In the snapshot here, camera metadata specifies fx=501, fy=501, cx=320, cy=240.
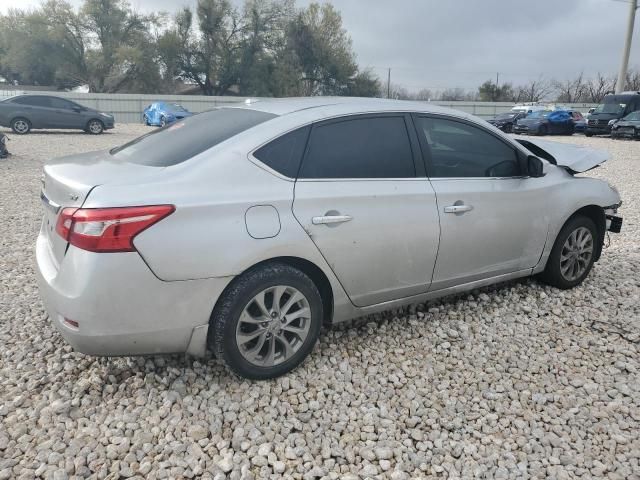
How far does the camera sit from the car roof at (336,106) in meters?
3.10

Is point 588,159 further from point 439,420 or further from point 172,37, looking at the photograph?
point 172,37

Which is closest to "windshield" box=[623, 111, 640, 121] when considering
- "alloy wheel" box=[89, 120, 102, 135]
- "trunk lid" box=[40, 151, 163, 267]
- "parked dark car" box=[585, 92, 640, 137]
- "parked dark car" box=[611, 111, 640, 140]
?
"parked dark car" box=[611, 111, 640, 140]

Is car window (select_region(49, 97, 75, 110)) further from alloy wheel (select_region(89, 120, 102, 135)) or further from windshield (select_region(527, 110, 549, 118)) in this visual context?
windshield (select_region(527, 110, 549, 118))

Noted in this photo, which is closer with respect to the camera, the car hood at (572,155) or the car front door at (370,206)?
the car front door at (370,206)

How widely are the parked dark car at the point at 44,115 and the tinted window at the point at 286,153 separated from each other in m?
18.4

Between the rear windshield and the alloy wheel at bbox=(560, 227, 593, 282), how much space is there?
109 inches

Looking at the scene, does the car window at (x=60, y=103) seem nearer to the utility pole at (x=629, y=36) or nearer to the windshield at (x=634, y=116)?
the windshield at (x=634, y=116)

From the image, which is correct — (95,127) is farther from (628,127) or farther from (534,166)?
(628,127)

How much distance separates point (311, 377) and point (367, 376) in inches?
13.4

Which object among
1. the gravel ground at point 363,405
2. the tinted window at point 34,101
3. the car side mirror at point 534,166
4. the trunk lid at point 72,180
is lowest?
the gravel ground at point 363,405

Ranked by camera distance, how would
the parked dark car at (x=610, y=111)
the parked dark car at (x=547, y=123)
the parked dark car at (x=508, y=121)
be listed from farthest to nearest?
the parked dark car at (x=508, y=121), the parked dark car at (x=547, y=123), the parked dark car at (x=610, y=111)

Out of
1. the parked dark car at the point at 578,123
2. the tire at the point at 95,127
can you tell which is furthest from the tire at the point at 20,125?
the parked dark car at the point at 578,123

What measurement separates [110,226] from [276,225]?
815mm

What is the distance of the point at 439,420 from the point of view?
105 inches
